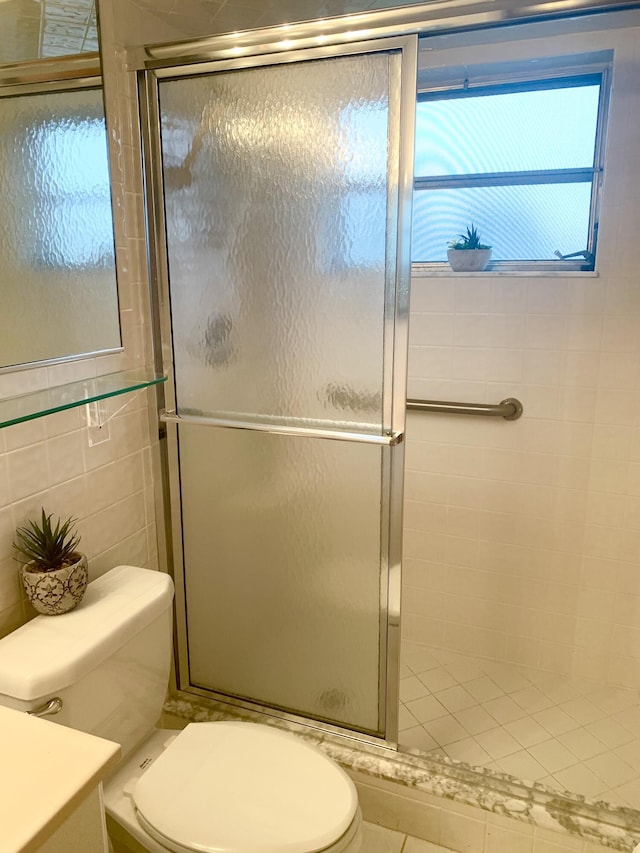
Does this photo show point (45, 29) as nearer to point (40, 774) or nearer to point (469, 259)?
point (469, 259)

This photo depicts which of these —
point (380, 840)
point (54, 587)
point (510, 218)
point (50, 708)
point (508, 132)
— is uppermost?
point (508, 132)

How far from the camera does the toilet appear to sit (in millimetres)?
1269

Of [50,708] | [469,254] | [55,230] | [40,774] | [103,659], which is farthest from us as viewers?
[469,254]

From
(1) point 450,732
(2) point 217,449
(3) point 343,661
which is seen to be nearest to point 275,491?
(2) point 217,449

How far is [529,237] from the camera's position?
222 centimetres

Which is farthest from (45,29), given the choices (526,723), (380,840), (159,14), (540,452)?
(526,723)

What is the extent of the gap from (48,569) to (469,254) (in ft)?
5.14

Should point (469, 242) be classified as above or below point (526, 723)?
above

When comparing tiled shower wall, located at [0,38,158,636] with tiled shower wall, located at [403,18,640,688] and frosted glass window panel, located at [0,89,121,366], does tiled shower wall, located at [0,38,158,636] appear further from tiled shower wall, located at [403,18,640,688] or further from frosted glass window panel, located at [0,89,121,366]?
tiled shower wall, located at [403,18,640,688]

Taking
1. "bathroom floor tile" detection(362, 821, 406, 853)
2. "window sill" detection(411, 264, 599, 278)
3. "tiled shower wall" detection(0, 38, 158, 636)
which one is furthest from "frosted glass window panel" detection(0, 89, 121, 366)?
"bathroom floor tile" detection(362, 821, 406, 853)

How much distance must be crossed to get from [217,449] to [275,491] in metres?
0.20

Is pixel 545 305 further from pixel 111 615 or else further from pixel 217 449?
pixel 111 615

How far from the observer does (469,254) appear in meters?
2.19

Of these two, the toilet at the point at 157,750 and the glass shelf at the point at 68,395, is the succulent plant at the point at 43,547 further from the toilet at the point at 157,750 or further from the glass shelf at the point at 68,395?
the glass shelf at the point at 68,395
